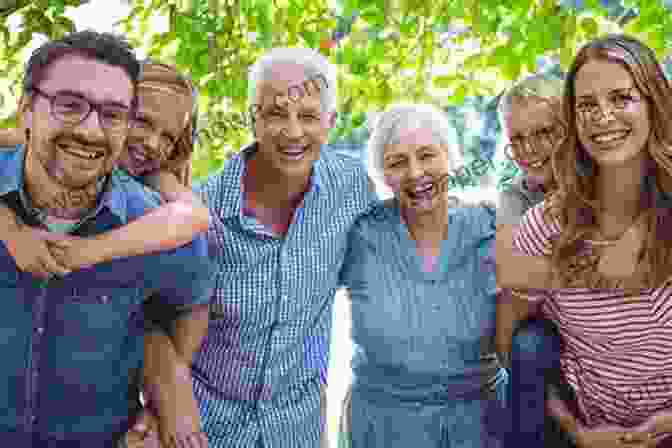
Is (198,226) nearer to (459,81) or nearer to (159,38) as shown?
(159,38)

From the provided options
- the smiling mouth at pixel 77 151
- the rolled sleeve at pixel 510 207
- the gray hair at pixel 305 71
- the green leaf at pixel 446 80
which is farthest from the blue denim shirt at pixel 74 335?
the green leaf at pixel 446 80

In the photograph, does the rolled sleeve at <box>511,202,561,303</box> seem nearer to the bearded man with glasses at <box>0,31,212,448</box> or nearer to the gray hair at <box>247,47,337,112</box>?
Result: the gray hair at <box>247,47,337,112</box>

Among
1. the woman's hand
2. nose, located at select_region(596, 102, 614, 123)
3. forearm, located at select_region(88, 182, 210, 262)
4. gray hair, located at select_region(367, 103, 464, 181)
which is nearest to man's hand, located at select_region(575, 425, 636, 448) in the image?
the woman's hand

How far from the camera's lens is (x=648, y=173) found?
2164 mm

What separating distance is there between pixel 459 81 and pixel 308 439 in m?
1.95

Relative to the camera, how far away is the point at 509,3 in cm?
339

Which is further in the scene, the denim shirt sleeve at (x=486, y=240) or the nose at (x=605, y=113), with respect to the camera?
the denim shirt sleeve at (x=486, y=240)

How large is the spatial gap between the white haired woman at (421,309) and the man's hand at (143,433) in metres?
0.73

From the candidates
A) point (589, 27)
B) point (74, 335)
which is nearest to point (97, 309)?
point (74, 335)

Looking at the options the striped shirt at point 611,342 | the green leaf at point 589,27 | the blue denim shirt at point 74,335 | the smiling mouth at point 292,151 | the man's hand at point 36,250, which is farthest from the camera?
the green leaf at point 589,27

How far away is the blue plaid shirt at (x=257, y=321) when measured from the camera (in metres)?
2.46

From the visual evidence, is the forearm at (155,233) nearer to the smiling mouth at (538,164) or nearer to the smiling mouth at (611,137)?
the smiling mouth at (611,137)

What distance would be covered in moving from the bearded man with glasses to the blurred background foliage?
4.04 feet

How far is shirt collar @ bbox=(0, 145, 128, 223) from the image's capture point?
1807 mm
